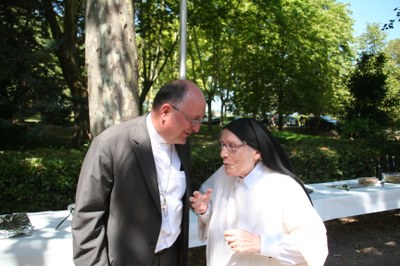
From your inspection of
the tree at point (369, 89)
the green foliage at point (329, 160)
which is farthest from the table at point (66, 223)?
the tree at point (369, 89)

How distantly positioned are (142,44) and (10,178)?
1344cm

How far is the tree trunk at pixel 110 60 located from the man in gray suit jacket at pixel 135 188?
1.58 metres

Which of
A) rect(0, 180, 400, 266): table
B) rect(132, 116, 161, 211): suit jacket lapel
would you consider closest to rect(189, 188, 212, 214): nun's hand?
rect(132, 116, 161, 211): suit jacket lapel

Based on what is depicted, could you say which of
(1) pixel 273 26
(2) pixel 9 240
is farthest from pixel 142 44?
(2) pixel 9 240

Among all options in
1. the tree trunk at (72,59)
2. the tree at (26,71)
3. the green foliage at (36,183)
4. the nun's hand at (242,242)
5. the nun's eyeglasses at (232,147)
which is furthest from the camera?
the tree trunk at (72,59)

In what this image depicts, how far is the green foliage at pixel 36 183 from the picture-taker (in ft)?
18.6

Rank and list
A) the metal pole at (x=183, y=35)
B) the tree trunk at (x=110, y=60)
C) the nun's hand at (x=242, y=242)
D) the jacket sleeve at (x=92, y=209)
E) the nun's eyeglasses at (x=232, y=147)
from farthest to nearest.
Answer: the metal pole at (x=183, y=35)
the tree trunk at (x=110, y=60)
the nun's eyeglasses at (x=232, y=147)
the jacket sleeve at (x=92, y=209)
the nun's hand at (x=242, y=242)

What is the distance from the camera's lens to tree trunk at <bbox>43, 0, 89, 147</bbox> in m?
11.9

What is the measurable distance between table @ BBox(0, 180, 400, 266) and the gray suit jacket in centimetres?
115

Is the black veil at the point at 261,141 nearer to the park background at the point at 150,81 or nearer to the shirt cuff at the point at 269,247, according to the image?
the shirt cuff at the point at 269,247

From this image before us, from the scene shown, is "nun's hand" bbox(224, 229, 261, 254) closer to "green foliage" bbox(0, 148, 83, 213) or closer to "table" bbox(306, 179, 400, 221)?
"table" bbox(306, 179, 400, 221)

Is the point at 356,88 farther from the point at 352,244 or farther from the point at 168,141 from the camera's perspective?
the point at 168,141

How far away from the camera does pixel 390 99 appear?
12250 millimetres

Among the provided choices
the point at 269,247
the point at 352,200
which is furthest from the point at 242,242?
the point at 352,200
